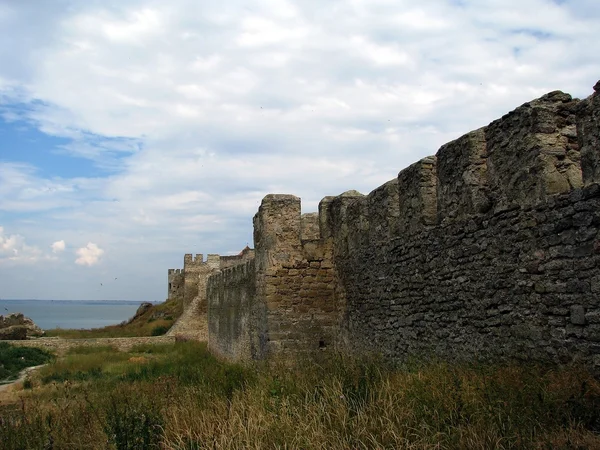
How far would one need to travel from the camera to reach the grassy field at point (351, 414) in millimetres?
4098

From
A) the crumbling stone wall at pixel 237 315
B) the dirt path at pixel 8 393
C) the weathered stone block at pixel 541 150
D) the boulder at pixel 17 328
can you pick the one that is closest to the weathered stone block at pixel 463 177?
the weathered stone block at pixel 541 150

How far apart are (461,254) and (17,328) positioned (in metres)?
28.9

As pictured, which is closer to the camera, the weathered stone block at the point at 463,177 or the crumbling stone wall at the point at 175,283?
the weathered stone block at the point at 463,177

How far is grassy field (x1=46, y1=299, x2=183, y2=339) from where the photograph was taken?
33781mm

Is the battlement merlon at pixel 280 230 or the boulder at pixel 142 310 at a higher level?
the battlement merlon at pixel 280 230

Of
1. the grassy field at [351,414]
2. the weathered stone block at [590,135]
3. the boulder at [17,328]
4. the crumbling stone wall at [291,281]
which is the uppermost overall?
the weathered stone block at [590,135]

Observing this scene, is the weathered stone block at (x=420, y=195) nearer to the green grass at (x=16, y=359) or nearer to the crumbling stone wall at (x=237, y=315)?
the crumbling stone wall at (x=237, y=315)

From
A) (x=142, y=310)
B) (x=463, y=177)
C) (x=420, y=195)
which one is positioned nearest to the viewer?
(x=463, y=177)

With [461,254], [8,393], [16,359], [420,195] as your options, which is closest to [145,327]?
[16,359]

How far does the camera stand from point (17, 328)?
1176 inches

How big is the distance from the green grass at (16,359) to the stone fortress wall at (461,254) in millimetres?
12483

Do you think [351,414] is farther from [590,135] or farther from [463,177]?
[590,135]

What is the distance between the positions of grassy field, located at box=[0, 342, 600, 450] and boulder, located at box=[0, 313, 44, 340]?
25.0m

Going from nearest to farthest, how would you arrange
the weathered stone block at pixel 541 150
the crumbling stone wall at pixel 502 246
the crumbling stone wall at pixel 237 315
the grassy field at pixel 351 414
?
the grassy field at pixel 351 414 < the crumbling stone wall at pixel 502 246 < the weathered stone block at pixel 541 150 < the crumbling stone wall at pixel 237 315
